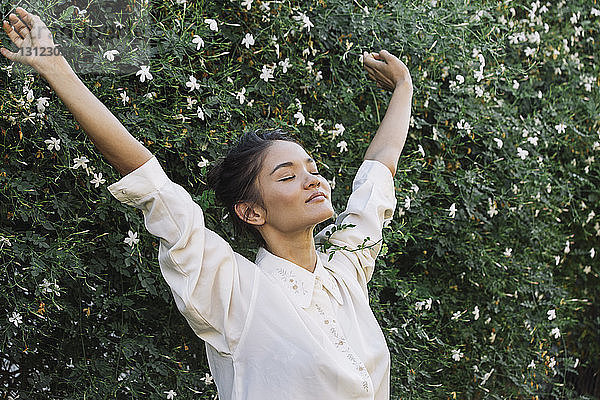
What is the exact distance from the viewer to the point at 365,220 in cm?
194

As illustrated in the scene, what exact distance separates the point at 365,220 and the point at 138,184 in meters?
0.65

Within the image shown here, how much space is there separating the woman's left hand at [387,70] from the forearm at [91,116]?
901 millimetres

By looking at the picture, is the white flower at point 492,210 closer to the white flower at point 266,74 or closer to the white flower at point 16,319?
the white flower at point 266,74

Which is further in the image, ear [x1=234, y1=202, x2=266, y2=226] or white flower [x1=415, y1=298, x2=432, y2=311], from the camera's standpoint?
white flower [x1=415, y1=298, x2=432, y2=311]

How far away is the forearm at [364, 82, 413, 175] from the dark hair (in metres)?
0.30

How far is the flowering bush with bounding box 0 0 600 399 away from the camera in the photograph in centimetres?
201

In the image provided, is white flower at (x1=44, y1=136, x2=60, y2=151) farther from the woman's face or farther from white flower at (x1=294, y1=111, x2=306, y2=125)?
white flower at (x1=294, y1=111, x2=306, y2=125)

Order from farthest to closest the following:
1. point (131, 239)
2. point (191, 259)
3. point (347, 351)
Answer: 1. point (131, 239)
2. point (347, 351)
3. point (191, 259)

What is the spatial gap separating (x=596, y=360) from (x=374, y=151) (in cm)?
211

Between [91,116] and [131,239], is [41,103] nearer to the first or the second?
[131,239]

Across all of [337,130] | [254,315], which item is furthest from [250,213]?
[337,130]

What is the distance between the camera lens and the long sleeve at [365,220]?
6.25 ft

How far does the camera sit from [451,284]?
2.94 m

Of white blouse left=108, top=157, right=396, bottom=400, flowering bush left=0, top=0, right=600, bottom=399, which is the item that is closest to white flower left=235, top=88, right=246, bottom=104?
flowering bush left=0, top=0, right=600, bottom=399
